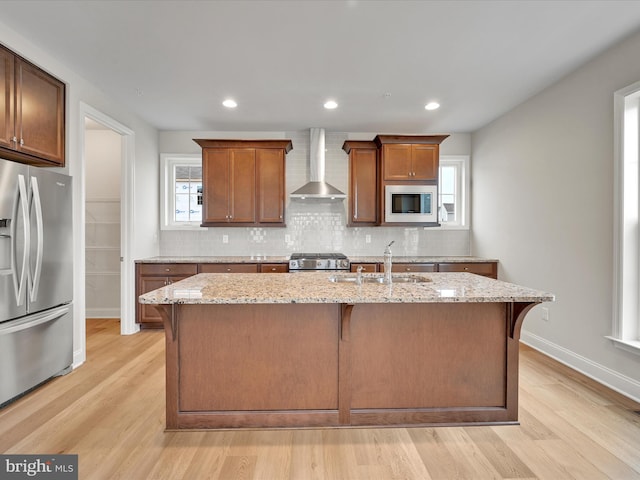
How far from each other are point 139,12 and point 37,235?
174 centimetres

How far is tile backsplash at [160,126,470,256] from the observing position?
4973 mm

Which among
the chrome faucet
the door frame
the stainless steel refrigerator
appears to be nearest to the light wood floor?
the stainless steel refrigerator

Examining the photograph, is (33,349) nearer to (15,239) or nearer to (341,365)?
(15,239)

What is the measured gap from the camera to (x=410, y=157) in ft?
15.1

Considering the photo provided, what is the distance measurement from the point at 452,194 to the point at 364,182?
1.44 meters

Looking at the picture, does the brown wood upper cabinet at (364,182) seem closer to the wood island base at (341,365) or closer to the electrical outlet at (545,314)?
the electrical outlet at (545,314)

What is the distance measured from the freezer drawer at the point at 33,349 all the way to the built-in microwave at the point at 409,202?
3.57 meters

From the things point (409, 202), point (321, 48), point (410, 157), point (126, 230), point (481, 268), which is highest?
point (321, 48)

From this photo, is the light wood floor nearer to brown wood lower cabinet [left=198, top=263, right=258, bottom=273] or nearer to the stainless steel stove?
brown wood lower cabinet [left=198, top=263, right=258, bottom=273]

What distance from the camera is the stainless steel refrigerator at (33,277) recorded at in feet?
7.81

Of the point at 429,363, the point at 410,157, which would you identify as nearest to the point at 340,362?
the point at 429,363

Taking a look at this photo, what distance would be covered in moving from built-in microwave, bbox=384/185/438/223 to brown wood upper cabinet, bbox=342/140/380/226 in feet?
0.62

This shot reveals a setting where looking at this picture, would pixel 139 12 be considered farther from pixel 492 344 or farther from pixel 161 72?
pixel 492 344

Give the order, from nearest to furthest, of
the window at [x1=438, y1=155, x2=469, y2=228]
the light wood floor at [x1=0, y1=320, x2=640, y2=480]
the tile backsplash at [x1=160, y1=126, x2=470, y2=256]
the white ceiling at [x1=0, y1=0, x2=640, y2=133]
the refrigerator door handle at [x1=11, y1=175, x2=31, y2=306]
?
the light wood floor at [x1=0, y1=320, x2=640, y2=480] < the white ceiling at [x1=0, y1=0, x2=640, y2=133] < the refrigerator door handle at [x1=11, y1=175, x2=31, y2=306] < the tile backsplash at [x1=160, y1=126, x2=470, y2=256] < the window at [x1=438, y1=155, x2=469, y2=228]
